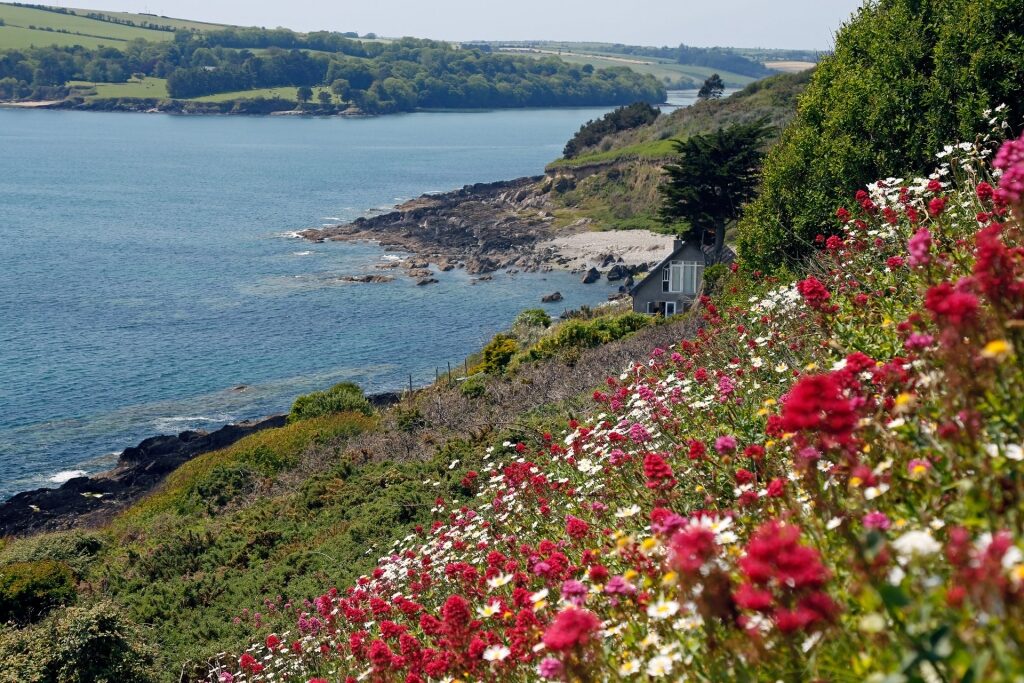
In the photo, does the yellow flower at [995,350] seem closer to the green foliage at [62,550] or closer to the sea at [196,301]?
the green foliage at [62,550]

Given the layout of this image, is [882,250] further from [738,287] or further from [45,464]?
[45,464]

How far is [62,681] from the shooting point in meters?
13.2

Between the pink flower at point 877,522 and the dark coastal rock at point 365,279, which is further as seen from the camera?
the dark coastal rock at point 365,279

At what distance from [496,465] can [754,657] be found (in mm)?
13312

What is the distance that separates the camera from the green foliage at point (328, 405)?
113 ft

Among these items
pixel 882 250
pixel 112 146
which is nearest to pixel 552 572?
pixel 882 250

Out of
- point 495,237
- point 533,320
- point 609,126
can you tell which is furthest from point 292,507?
point 609,126

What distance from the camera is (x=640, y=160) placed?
91.1m

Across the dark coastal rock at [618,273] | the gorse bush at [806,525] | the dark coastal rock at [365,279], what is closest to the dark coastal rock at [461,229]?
the dark coastal rock at [365,279]

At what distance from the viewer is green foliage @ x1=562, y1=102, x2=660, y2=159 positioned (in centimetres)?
10875

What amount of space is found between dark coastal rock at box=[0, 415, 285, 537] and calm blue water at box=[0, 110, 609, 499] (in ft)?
6.46

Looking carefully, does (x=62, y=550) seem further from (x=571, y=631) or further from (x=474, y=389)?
(x=571, y=631)

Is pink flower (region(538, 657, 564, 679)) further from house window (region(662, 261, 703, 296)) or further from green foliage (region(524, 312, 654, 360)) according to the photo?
house window (region(662, 261, 703, 296))

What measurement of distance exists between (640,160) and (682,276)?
49589mm
